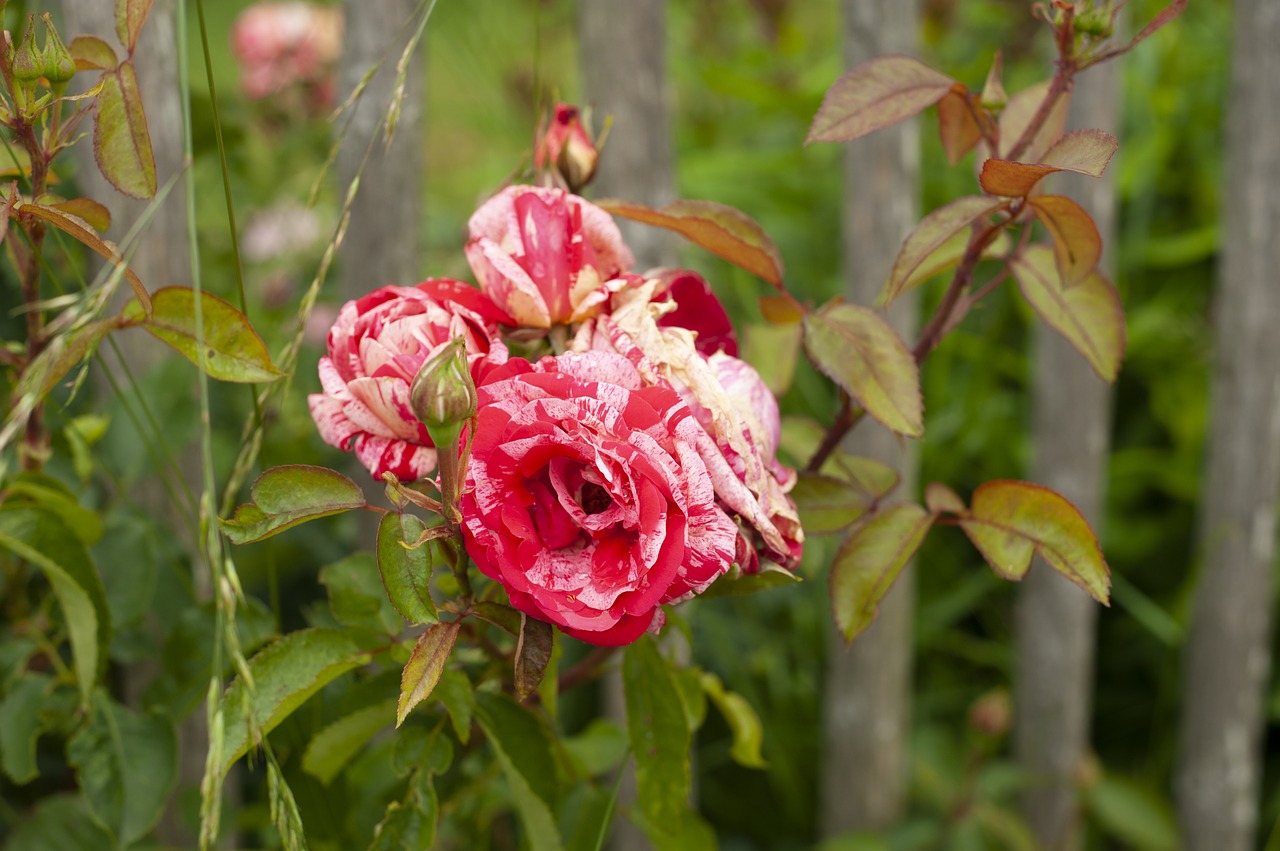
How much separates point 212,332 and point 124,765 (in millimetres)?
314

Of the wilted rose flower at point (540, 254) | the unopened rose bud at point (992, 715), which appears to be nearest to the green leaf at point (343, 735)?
the wilted rose flower at point (540, 254)

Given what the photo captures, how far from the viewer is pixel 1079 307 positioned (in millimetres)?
668

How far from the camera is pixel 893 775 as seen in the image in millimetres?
1332

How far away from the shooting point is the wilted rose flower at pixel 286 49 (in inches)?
65.8

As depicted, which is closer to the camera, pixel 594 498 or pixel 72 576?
pixel 594 498

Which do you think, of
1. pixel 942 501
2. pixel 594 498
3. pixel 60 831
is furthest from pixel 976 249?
pixel 60 831

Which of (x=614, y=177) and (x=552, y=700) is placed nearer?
(x=552, y=700)

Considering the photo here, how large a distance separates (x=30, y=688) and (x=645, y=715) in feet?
1.39

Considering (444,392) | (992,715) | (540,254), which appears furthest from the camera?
(992,715)

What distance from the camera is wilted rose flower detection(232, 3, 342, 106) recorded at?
1.67 meters

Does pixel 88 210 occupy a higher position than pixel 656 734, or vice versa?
pixel 88 210

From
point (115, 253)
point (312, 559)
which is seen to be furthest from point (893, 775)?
point (115, 253)

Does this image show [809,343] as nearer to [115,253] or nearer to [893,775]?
[115,253]

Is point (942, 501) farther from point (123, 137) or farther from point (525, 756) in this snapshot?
point (123, 137)
